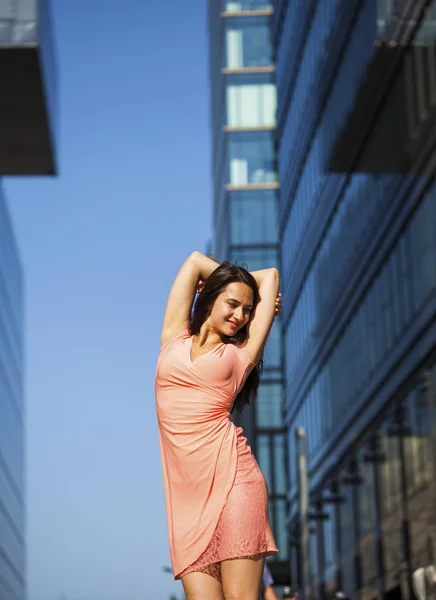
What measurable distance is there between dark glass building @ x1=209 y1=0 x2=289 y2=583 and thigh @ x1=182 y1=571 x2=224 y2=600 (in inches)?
2482

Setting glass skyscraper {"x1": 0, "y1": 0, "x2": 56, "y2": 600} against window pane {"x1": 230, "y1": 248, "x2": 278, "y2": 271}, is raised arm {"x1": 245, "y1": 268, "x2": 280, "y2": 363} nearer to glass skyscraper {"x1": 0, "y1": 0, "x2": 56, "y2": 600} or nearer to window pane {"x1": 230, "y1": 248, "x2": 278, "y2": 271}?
glass skyscraper {"x1": 0, "y1": 0, "x2": 56, "y2": 600}

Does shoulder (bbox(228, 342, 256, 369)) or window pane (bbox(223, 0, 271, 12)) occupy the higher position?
window pane (bbox(223, 0, 271, 12))

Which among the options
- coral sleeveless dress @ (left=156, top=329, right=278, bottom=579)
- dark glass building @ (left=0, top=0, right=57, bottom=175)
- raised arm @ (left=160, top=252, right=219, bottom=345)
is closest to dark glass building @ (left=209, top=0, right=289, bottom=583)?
dark glass building @ (left=0, top=0, right=57, bottom=175)

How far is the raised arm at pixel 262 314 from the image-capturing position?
4418 millimetres

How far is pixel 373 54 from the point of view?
3266cm

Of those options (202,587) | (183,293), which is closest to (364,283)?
(183,293)

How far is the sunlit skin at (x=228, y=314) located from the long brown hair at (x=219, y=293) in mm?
24

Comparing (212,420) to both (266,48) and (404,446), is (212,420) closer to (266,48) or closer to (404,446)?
(404,446)

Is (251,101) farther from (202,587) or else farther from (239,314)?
(202,587)

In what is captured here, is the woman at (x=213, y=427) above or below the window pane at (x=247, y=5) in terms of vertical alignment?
below

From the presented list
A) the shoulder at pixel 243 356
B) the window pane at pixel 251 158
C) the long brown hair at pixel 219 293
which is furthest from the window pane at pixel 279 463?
the shoulder at pixel 243 356

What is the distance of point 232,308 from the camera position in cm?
437

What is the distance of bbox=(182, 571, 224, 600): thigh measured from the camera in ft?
13.2

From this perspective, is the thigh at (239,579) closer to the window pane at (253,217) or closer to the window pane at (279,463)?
the window pane at (279,463)
